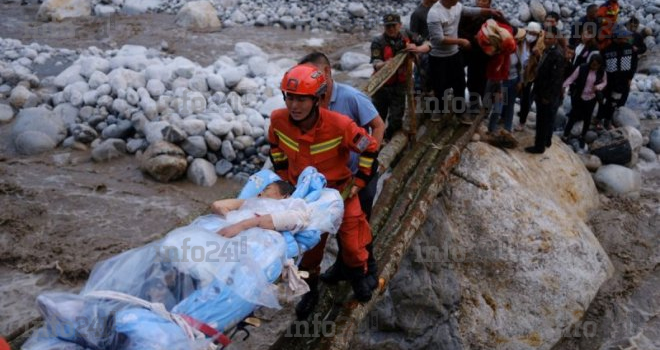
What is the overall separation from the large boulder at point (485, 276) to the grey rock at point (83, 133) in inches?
184

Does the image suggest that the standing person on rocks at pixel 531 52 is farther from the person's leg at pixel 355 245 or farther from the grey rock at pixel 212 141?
the grey rock at pixel 212 141

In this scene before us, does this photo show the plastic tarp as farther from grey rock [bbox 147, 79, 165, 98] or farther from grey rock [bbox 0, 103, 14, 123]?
grey rock [bbox 0, 103, 14, 123]

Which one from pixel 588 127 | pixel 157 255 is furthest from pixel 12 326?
pixel 588 127

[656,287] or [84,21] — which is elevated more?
[84,21]

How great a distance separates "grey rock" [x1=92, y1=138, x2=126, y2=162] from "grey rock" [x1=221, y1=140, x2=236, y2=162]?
4.50 ft

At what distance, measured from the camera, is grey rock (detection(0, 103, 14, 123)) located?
828 cm

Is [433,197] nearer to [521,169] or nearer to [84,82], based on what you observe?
[521,169]

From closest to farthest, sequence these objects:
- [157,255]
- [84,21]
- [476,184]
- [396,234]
Result: [157,255]
[396,234]
[476,184]
[84,21]

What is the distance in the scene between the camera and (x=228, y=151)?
7379 millimetres

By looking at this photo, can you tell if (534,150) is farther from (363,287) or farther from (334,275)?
(363,287)

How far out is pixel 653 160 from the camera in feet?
24.8

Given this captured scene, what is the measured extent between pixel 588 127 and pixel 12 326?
6.73 metres

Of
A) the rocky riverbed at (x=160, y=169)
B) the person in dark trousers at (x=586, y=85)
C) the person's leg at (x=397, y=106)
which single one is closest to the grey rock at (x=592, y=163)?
the rocky riverbed at (x=160, y=169)

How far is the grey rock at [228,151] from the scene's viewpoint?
7375mm
